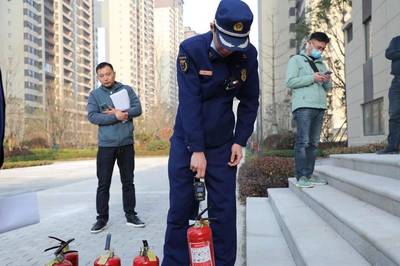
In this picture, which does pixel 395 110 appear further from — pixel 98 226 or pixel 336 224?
pixel 98 226

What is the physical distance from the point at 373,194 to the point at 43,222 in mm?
4495

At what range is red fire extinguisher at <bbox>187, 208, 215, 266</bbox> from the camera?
2.63 metres

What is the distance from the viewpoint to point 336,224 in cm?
383

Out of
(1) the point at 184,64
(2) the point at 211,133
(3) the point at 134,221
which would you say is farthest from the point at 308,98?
(1) the point at 184,64

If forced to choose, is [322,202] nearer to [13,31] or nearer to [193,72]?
[193,72]

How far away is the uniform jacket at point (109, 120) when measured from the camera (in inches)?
217

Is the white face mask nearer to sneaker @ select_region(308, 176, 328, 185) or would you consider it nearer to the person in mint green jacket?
the person in mint green jacket

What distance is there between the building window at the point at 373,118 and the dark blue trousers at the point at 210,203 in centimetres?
1354

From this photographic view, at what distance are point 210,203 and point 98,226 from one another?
2924 millimetres

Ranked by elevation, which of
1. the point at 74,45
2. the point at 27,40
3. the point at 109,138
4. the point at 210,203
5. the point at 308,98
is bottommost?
the point at 210,203

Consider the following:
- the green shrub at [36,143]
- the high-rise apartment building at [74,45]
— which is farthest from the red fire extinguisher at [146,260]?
the high-rise apartment building at [74,45]

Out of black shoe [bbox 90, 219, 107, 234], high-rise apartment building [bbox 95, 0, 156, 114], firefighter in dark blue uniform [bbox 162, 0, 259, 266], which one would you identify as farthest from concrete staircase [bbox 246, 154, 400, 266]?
high-rise apartment building [bbox 95, 0, 156, 114]

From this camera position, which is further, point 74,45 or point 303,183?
point 74,45

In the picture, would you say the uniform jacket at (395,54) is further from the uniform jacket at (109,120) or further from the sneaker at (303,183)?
the uniform jacket at (109,120)
